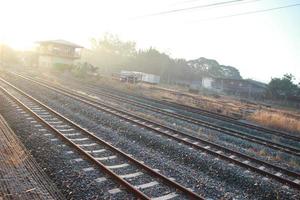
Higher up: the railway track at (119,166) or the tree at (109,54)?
the tree at (109,54)

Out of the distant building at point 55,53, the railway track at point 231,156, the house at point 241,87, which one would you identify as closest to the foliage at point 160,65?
the house at point 241,87

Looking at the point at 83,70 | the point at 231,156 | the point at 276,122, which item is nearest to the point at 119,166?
the point at 231,156

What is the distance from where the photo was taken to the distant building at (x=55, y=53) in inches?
2302

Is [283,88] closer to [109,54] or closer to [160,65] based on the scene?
[160,65]

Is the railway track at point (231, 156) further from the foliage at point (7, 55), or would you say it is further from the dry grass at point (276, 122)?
the foliage at point (7, 55)

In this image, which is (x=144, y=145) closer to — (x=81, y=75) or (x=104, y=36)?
(x=81, y=75)

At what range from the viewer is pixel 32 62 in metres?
63.9

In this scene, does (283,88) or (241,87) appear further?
(241,87)

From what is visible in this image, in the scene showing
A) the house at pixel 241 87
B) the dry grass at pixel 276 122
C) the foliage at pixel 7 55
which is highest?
the foliage at pixel 7 55

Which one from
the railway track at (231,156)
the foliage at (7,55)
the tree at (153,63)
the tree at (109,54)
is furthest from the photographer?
the tree at (109,54)

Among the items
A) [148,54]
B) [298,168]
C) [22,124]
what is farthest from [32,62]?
[298,168]

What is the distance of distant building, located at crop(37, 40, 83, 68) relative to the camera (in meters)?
58.5

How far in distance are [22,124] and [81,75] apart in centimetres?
3480

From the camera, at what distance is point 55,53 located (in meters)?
58.6
